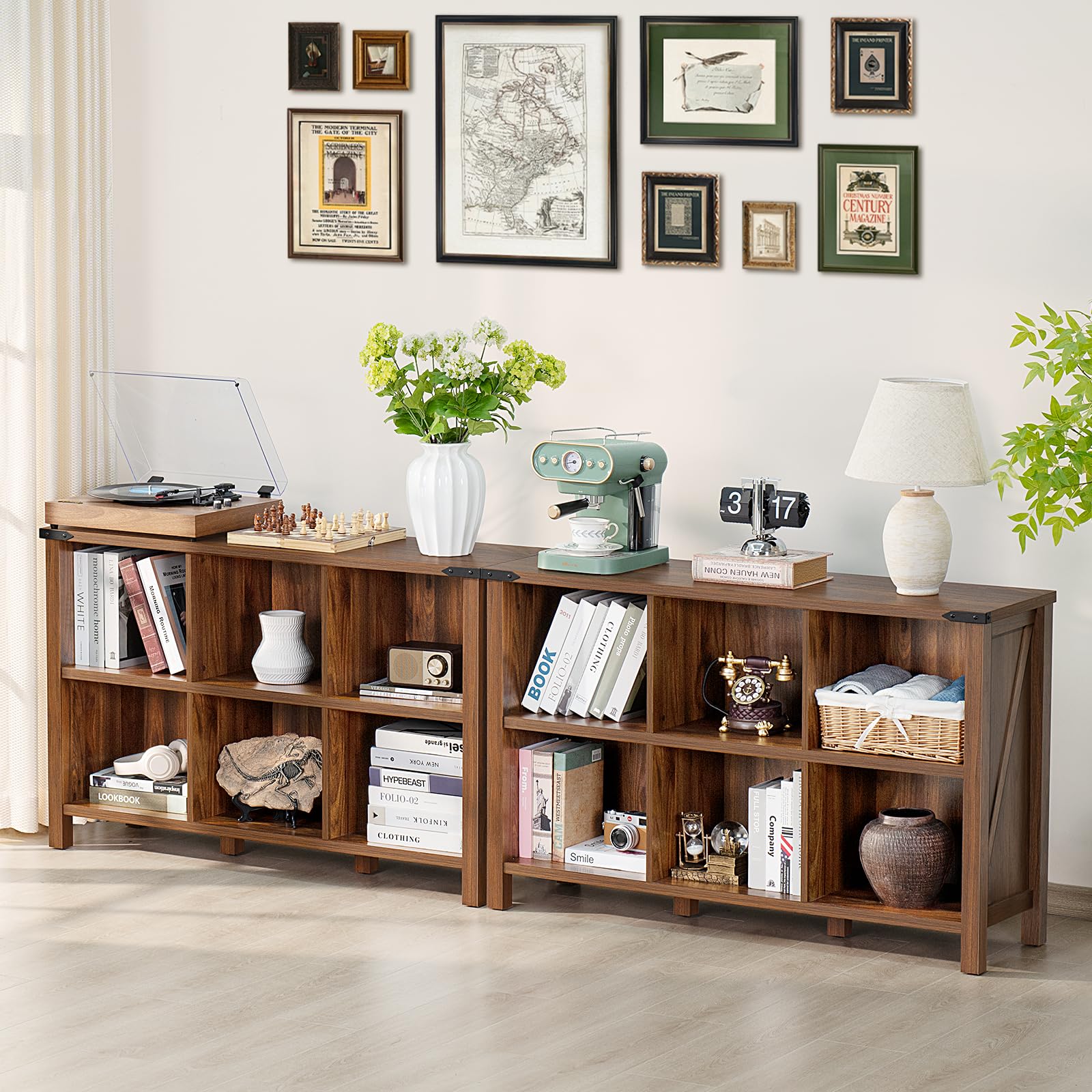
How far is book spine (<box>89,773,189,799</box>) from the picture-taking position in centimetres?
473

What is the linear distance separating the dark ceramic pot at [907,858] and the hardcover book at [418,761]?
974mm

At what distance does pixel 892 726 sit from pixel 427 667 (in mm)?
1122

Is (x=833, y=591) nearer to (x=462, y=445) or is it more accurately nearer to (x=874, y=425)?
(x=874, y=425)

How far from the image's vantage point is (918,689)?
3.98 meters

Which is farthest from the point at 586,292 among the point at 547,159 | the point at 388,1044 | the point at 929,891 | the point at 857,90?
the point at 388,1044

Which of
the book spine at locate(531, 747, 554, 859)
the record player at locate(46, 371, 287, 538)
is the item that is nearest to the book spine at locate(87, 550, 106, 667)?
the record player at locate(46, 371, 287, 538)

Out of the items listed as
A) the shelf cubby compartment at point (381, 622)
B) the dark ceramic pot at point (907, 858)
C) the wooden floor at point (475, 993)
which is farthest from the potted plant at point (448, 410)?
the dark ceramic pot at point (907, 858)

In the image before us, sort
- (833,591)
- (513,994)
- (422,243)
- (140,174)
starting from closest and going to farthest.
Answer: (513,994) → (833,591) → (422,243) → (140,174)

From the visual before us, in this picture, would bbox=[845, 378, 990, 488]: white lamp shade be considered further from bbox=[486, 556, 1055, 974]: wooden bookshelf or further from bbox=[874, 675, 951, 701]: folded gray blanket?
bbox=[874, 675, 951, 701]: folded gray blanket

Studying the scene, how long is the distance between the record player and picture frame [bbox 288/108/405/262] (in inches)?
17.4

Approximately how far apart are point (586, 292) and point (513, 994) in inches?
68.8

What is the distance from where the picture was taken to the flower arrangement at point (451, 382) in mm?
4367

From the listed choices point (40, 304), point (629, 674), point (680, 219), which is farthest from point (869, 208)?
point (40, 304)

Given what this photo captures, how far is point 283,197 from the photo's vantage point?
4914mm
